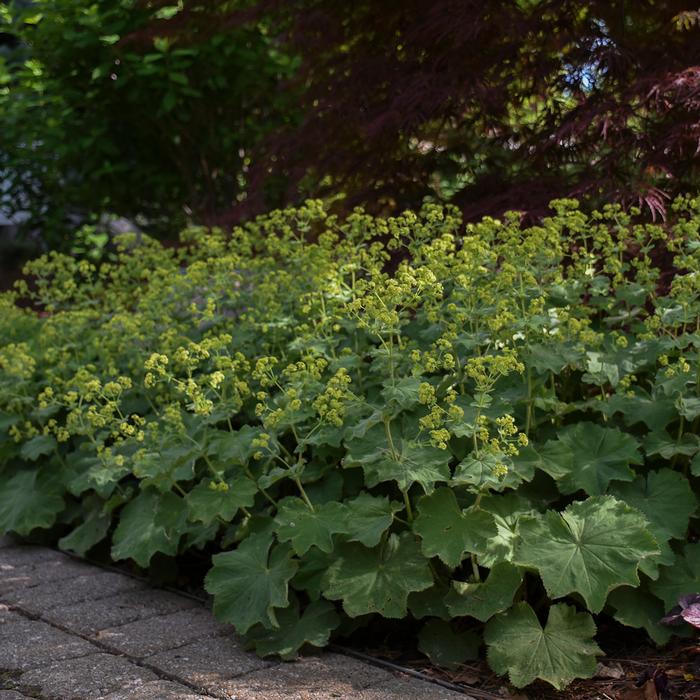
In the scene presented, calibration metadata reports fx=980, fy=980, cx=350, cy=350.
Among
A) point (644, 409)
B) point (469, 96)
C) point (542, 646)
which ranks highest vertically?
point (469, 96)

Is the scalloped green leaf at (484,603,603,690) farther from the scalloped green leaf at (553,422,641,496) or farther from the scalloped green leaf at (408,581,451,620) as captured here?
the scalloped green leaf at (553,422,641,496)

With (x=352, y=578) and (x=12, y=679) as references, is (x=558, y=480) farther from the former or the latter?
(x=12, y=679)

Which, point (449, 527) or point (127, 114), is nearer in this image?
point (449, 527)

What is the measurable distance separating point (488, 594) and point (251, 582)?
633 millimetres

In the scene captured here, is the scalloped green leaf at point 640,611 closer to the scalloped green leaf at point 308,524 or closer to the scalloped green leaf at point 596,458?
the scalloped green leaf at point 596,458

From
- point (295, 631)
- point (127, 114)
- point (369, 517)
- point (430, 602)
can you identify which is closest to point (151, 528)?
point (295, 631)

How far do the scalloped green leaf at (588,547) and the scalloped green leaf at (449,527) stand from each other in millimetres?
109

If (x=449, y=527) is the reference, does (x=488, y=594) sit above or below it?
below

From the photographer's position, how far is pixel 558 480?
2.70 metres

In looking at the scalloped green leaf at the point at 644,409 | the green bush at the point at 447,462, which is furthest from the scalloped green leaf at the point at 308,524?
the scalloped green leaf at the point at 644,409

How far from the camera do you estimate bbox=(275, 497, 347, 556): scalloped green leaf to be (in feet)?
8.11

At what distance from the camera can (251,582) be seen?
103 inches

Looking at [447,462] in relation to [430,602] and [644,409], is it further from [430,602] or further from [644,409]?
[644,409]

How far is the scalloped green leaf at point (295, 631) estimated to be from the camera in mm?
2482
